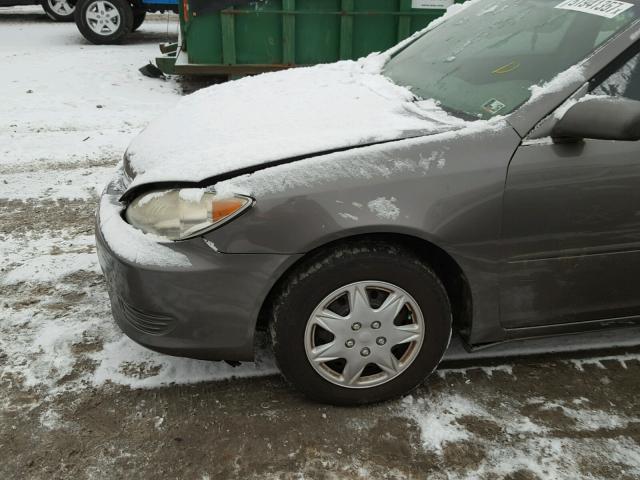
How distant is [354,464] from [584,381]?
1136 millimetres

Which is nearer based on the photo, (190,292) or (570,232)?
(190,292)

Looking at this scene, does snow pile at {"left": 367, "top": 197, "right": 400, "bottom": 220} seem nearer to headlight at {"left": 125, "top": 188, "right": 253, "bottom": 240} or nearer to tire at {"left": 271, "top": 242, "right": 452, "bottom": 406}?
tire at {"left": 271, "top": 242, "right": 452, "bottom": 406}

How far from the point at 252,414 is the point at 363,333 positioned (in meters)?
0.57

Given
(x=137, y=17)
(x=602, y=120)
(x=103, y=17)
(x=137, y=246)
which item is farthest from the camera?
(x=137, y=17)

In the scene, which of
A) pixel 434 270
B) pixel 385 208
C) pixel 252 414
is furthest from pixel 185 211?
pixel 434 270

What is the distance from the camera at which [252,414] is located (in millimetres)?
2420

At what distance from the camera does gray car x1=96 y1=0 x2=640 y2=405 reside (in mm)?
2137

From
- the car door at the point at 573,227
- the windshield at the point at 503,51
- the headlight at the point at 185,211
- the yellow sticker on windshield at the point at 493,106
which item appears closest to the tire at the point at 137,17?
the windshield at the point at 503,51

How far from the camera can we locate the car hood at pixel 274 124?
7.30ft

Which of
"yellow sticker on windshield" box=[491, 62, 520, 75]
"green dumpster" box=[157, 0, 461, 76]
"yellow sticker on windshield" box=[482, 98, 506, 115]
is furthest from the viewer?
"green dumpster" box=[157, 0, 461, 76]

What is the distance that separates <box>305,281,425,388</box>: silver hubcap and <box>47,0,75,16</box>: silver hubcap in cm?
1155

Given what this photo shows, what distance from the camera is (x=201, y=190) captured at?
2.17m

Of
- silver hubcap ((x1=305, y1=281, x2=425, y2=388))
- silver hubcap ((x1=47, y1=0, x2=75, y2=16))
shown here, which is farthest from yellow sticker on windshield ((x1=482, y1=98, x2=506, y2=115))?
silver hubcap ((x1=47, y1=0, x2=75, y2=16))

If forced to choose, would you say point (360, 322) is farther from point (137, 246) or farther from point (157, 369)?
point (157, 369)
